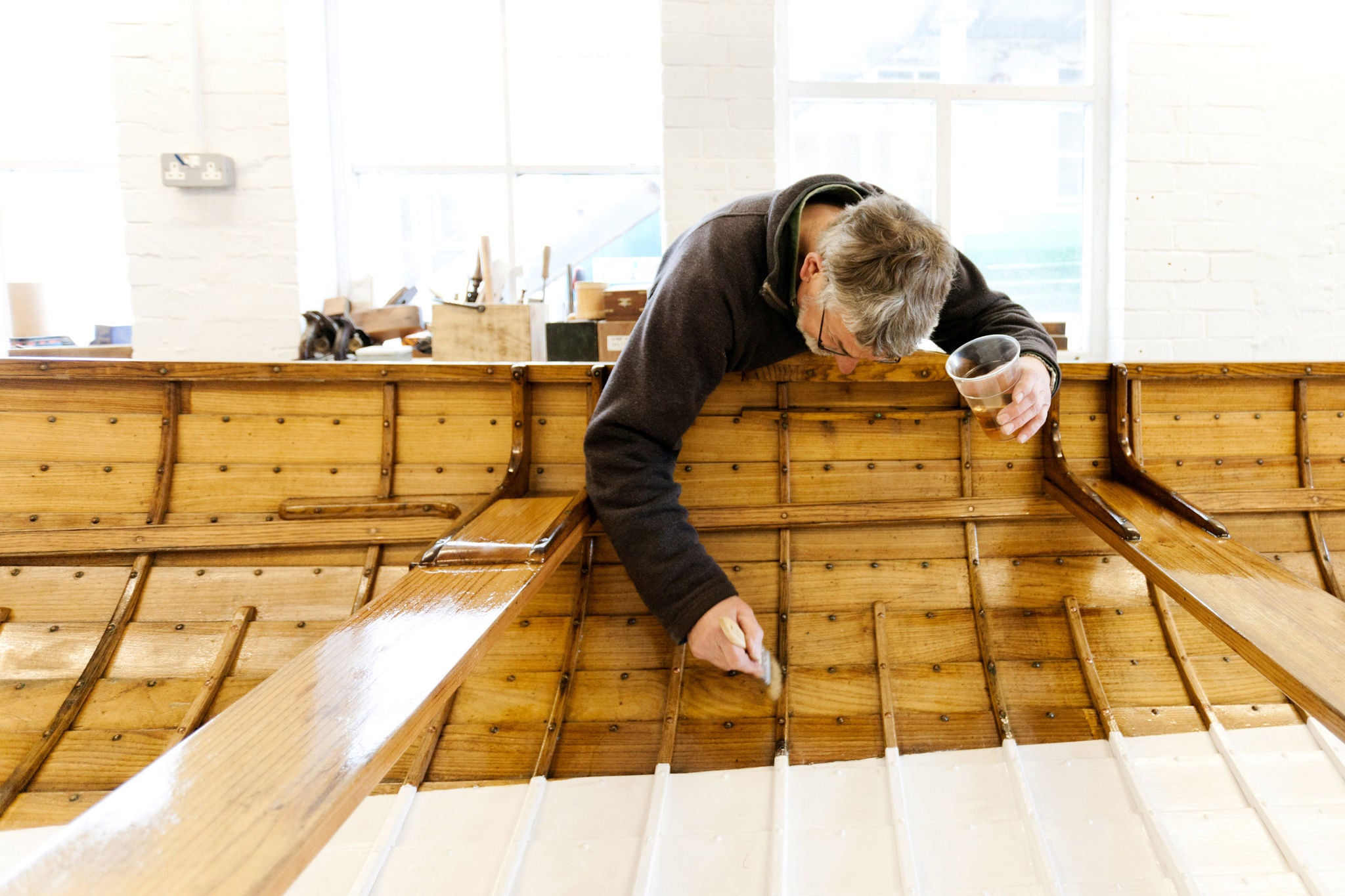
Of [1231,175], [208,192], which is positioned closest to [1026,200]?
[1231,175]

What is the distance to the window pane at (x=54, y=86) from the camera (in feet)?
12.1

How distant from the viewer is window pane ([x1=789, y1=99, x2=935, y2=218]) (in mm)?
3717

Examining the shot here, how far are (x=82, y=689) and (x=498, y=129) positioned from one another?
298cm

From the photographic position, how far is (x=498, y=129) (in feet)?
12.3

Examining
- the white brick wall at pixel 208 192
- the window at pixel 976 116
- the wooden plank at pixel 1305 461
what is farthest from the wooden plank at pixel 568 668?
the window at pixel 976 116

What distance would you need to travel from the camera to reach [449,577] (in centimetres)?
123

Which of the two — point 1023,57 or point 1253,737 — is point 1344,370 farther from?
point 1023,57

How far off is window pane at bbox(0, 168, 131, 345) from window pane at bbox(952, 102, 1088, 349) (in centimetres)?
393

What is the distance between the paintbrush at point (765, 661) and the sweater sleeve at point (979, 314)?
2.34ft

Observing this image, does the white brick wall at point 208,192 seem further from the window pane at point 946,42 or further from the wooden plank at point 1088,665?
the wooden plank at point 1088,665

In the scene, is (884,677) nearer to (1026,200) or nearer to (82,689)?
(82,689)

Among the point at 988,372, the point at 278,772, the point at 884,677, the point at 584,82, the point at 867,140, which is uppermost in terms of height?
the point at 584,82

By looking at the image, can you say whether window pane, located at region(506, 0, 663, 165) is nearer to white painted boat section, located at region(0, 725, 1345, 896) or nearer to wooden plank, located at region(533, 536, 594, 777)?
wooden plank, located at region(533, 536, 594, 777)

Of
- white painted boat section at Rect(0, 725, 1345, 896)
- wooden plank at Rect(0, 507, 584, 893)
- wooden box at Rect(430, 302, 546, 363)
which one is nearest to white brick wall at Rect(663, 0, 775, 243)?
wooden box at Rect(430, 302, 546, 363)
